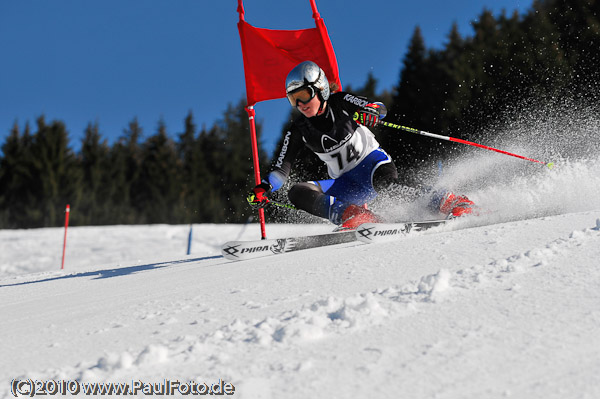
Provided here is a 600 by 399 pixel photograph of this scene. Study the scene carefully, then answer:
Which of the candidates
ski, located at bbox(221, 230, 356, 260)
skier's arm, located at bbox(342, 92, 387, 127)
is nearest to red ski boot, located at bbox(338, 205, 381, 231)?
ski, located at bbox(221, 230, 356, 260)

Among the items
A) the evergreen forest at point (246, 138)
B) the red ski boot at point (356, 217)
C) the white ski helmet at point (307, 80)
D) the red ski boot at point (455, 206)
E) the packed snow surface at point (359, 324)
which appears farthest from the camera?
the evergreen forest at point (246, 138)

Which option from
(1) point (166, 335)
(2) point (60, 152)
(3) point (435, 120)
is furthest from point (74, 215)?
(1) point (166, 335)

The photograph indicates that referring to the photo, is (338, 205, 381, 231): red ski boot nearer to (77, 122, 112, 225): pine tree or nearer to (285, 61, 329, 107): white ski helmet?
(285, 61, 329, 107): white ski helmet

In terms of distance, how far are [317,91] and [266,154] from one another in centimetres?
3102

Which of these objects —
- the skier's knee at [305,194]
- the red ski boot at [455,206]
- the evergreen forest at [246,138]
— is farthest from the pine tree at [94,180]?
the red ski boot at [455,206]

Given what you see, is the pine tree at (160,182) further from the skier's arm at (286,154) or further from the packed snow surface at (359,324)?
the packed snow surface at (359,324)

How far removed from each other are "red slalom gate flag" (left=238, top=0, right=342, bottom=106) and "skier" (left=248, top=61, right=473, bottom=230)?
60.5 inches

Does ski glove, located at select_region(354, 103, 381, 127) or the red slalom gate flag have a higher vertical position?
the red slalom gate flag

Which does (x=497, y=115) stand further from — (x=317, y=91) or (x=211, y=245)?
(x=317, y=91)

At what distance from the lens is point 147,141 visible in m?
38.0

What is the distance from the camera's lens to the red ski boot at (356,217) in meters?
4.98

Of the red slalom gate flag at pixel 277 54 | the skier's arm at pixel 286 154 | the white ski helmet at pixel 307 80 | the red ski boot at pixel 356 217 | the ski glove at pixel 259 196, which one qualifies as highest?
the red slalom gate flag at pixel 277 54

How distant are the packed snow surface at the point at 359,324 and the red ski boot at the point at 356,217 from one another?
144 cm

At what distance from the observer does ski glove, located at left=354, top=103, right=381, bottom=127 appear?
464 centimetres
